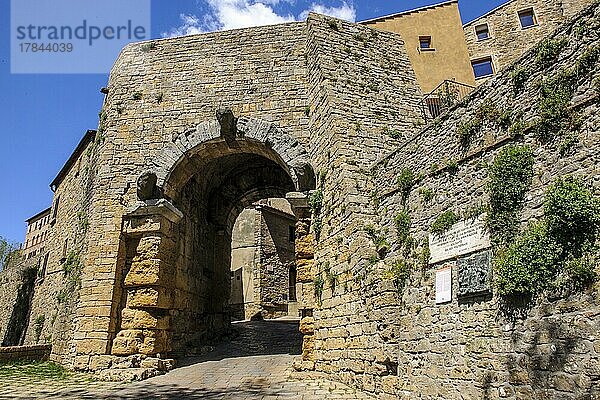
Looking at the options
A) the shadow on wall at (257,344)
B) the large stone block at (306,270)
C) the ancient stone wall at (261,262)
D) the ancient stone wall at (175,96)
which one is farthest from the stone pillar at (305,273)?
the ancient stone wall at (261,262)

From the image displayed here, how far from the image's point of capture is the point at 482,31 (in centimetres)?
2280

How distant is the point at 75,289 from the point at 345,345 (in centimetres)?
616

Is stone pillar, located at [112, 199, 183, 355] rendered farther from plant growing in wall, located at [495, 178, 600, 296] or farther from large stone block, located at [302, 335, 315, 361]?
plant growing in wall, located at [495, 178, 600, 296]

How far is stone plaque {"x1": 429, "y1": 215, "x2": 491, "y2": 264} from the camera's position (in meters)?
5.50

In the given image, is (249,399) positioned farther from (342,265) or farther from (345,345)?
(342,265)

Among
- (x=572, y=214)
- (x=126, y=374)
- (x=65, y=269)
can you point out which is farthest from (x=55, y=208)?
A: (x=572, y=214)

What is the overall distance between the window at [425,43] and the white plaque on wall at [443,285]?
402 inches

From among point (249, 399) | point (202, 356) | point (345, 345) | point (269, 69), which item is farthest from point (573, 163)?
point (202, 356)

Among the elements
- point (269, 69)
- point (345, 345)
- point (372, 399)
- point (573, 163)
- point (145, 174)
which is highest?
point (269, 69)

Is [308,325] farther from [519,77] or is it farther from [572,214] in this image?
[519,77]

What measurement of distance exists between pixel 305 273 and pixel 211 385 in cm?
284

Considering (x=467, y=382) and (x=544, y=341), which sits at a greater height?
(x=544, y=341)

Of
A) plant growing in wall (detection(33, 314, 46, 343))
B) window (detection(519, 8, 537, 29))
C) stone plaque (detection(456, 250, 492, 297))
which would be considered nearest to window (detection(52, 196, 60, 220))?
plant growing in wall (detection(33, 314, 46, 343))

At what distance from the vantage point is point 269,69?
1119 cm
